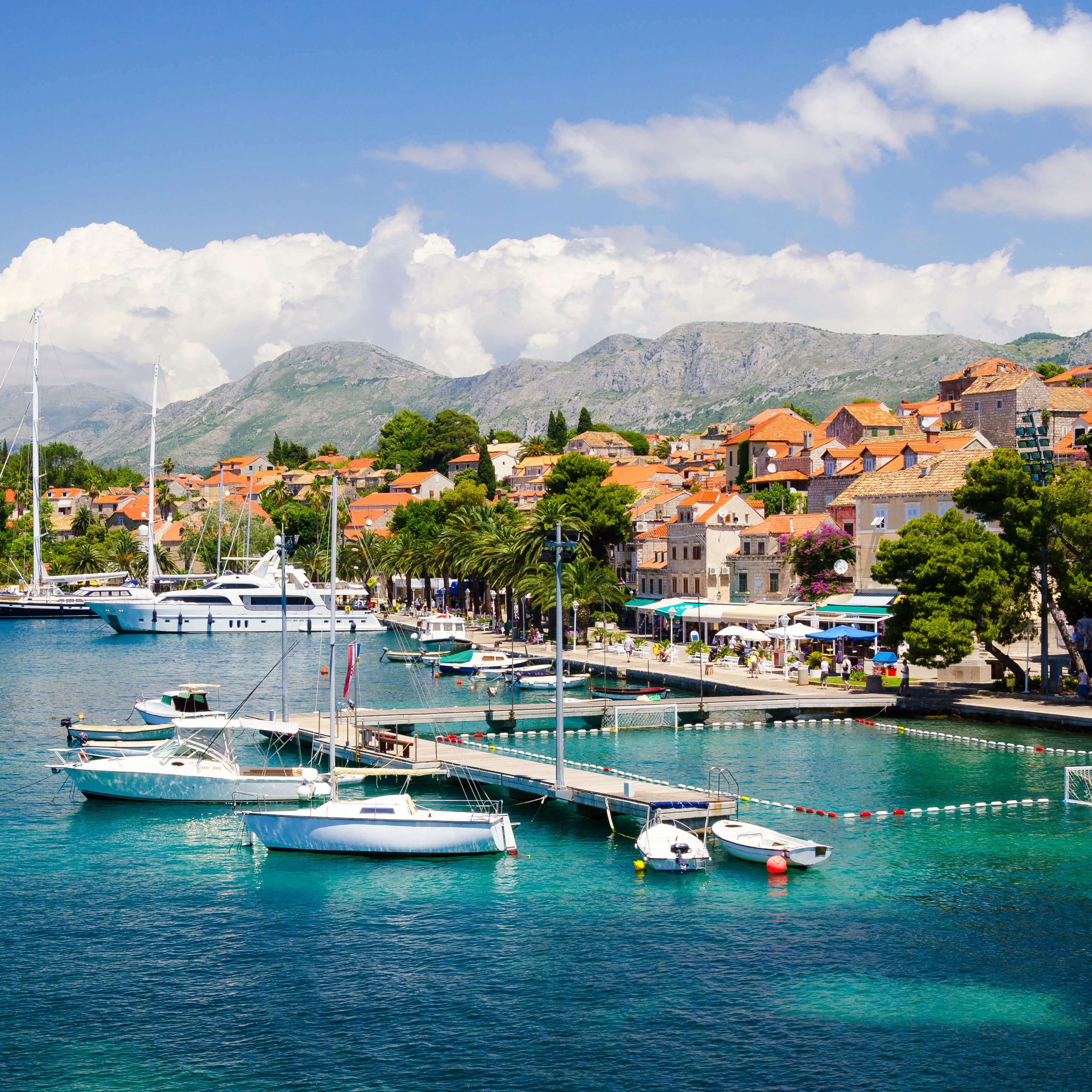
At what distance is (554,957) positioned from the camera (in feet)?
99.8

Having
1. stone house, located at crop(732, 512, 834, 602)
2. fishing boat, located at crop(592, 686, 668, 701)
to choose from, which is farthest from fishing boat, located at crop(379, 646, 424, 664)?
stone house, located at crop(732, 512, 834, 602)

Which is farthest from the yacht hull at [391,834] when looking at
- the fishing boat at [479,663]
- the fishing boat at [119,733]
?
the fishing boat at [479,663]

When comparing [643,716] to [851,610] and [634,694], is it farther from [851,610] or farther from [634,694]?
[851,610]

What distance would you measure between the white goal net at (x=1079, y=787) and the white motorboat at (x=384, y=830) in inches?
827

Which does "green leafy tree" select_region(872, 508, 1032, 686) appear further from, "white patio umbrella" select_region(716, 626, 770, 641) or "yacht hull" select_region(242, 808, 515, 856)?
"yacht hull" select_region(242, 808, 515, 856)

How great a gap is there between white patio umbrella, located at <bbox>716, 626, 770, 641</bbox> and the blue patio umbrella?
12.1ft

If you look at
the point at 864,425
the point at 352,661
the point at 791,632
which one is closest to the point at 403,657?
the point at 791,632

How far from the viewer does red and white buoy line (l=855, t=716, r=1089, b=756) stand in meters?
54.1

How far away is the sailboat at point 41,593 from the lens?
13875 cm

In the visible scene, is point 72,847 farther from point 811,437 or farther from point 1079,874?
point 811,437

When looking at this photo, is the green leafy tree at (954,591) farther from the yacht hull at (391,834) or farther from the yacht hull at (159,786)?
the yacht hull at (159,786)

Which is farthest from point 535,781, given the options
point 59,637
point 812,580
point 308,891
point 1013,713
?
point 59,637

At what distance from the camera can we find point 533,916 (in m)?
33.6

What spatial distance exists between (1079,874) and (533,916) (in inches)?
656
